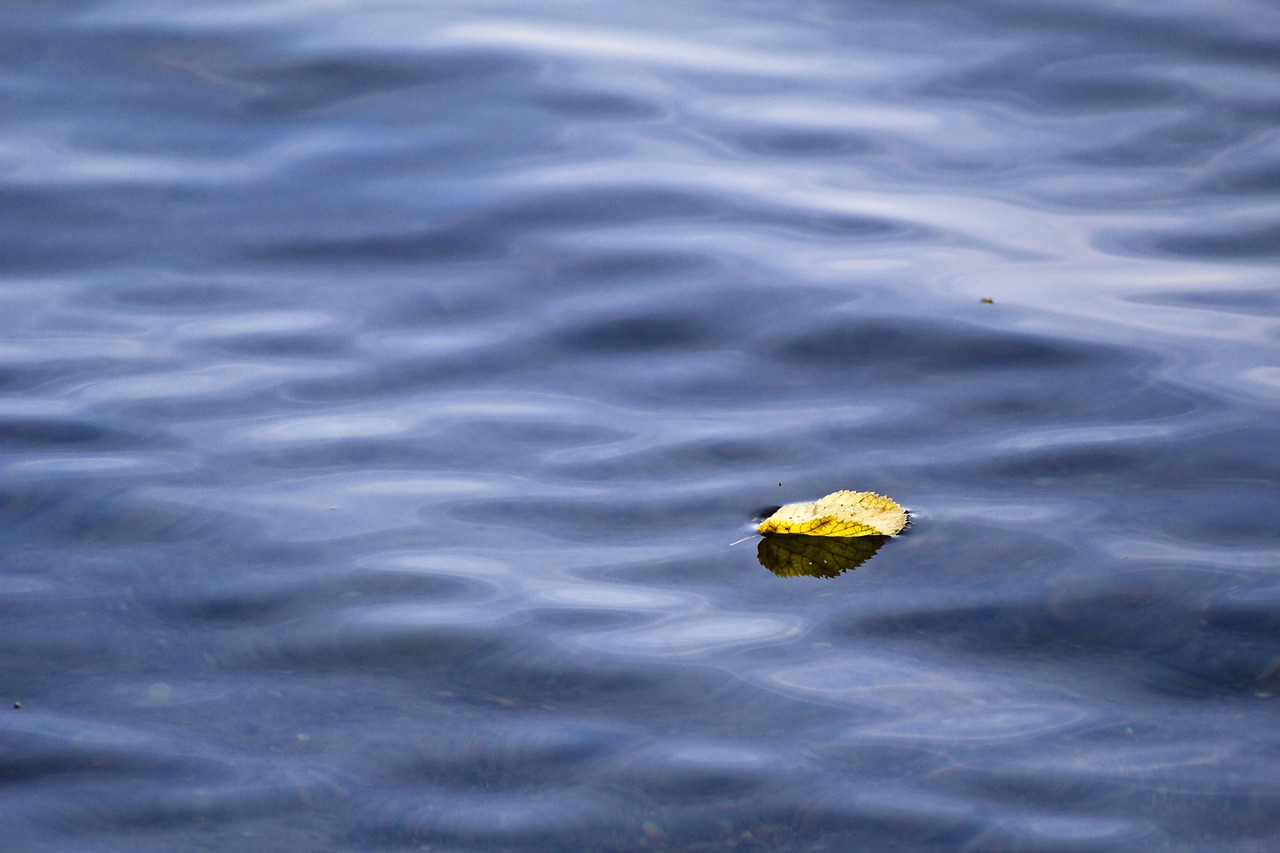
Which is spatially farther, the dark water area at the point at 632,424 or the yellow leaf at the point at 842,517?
the yellow leaf at the point at 842,517

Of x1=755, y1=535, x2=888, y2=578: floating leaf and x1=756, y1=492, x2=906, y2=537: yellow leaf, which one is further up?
x1=756, y1=492, x2=906, y2=537: yellow leaf

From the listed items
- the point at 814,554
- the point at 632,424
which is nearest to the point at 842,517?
the point at 814,554

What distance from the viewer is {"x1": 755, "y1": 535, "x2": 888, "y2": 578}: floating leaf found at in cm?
220

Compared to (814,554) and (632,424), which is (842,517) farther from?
(632,424)

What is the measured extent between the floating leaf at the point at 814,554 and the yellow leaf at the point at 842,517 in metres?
0.01

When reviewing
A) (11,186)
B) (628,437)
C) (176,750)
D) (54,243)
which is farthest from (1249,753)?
(11,186)

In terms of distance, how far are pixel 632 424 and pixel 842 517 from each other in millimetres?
555

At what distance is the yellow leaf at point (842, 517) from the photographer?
7.39ft

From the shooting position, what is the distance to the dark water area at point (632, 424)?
1.78m

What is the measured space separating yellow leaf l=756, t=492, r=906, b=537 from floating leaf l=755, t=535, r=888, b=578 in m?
0.01

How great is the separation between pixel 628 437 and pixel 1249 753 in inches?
A: 49.1

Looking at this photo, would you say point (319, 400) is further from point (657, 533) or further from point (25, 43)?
point (25, 43)

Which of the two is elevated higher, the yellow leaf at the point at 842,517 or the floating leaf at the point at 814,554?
the yellow leaf at the point at 842,517

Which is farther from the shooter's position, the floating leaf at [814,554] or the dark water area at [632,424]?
the floating leaf at [814,554]
